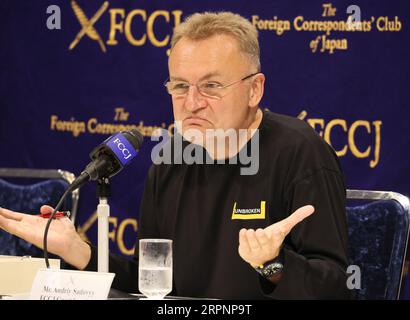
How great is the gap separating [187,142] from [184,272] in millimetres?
531

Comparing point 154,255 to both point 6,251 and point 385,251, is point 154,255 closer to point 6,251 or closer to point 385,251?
point 385,251

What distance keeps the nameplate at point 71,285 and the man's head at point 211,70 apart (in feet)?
2.59

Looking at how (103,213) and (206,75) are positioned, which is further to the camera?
(206,75)

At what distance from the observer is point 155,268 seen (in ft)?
7.00

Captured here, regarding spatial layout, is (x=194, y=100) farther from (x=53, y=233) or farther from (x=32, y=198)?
(x=32, y=198)

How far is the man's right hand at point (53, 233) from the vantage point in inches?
89.0

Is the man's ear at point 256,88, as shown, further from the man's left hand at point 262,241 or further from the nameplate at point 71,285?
the nameplate at point 71,285

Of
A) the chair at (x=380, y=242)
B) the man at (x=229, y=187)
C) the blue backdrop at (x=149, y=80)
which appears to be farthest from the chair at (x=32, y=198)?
the chair at (x=380, y=242)

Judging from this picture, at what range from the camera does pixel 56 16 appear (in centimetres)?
496

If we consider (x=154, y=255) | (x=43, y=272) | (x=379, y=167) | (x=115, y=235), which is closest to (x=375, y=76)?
(x=379, y=167)

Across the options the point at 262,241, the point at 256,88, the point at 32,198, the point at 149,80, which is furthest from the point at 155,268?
the point at 149,80

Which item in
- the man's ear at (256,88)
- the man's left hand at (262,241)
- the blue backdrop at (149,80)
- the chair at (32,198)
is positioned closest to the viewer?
the man's left hand at (262,241)

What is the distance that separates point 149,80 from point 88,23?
567 mm

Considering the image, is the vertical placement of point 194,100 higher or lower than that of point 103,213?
higher
